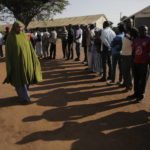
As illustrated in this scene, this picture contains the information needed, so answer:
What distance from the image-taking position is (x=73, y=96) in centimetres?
721

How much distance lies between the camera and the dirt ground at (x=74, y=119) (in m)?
4.55

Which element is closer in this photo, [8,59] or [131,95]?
[8,59]

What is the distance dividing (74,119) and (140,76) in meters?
1.95

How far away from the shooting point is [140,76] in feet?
20.9

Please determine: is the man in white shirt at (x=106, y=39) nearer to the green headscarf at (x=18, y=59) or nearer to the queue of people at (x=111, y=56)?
the queue of people at (x=111, y=56)

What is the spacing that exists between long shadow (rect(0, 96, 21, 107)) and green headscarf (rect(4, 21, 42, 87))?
1.93ft

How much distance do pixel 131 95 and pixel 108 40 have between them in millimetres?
2063

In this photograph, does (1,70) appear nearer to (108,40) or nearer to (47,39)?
(47,39)

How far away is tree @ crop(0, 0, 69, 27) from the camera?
3475 cm

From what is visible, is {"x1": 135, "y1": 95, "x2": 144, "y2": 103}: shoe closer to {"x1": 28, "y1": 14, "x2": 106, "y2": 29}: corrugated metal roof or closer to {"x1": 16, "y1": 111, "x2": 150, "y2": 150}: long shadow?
{"x1": 16, "y1": 111, "x2": 150, "y2": 150}: long shadow

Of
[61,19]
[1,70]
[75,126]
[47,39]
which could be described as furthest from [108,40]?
[61,19]

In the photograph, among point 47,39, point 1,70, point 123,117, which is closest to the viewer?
point 123,117

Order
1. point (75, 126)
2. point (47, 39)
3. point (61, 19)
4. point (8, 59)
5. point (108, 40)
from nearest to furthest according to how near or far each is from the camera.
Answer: point (75, 126) → point (8, 59) → point (108, 40) → point (47, 39) → point (61, 19)

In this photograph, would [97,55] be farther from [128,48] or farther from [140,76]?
[140,76]
